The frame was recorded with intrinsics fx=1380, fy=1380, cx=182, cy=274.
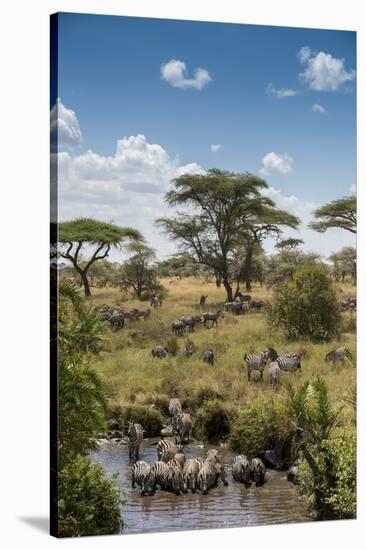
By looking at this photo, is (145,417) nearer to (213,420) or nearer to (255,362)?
(213,420)

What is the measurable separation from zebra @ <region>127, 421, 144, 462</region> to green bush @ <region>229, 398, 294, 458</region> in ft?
3.37

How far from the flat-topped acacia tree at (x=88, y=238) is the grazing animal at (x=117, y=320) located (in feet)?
1.58

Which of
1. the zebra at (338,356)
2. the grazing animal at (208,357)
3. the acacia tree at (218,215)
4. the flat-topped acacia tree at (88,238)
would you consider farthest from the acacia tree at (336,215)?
the flat-topped acacia tree at (88,238)

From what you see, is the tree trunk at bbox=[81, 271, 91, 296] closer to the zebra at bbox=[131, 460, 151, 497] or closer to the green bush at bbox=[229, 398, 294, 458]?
the zebra at bbox=[131, 460, 151, 497]

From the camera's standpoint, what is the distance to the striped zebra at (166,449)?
1428cm

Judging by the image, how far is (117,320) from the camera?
560 inches

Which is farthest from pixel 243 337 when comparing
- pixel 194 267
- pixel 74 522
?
pixel 74 522

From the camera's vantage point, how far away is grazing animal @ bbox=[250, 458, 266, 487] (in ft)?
47.1

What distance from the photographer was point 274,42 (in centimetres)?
1452

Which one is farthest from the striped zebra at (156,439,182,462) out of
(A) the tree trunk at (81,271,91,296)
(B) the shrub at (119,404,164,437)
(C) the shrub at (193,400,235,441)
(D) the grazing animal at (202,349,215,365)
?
(A) the tree trunk at (81,271,91,296)

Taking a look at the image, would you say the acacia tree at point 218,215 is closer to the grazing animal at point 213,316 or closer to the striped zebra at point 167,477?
the grazing animal at point 213,316

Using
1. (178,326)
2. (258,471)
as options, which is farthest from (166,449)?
(178,326)

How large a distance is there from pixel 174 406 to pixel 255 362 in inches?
42.1

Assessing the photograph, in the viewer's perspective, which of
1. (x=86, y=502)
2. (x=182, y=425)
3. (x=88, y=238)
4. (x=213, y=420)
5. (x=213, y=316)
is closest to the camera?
(x=86, y=502)
